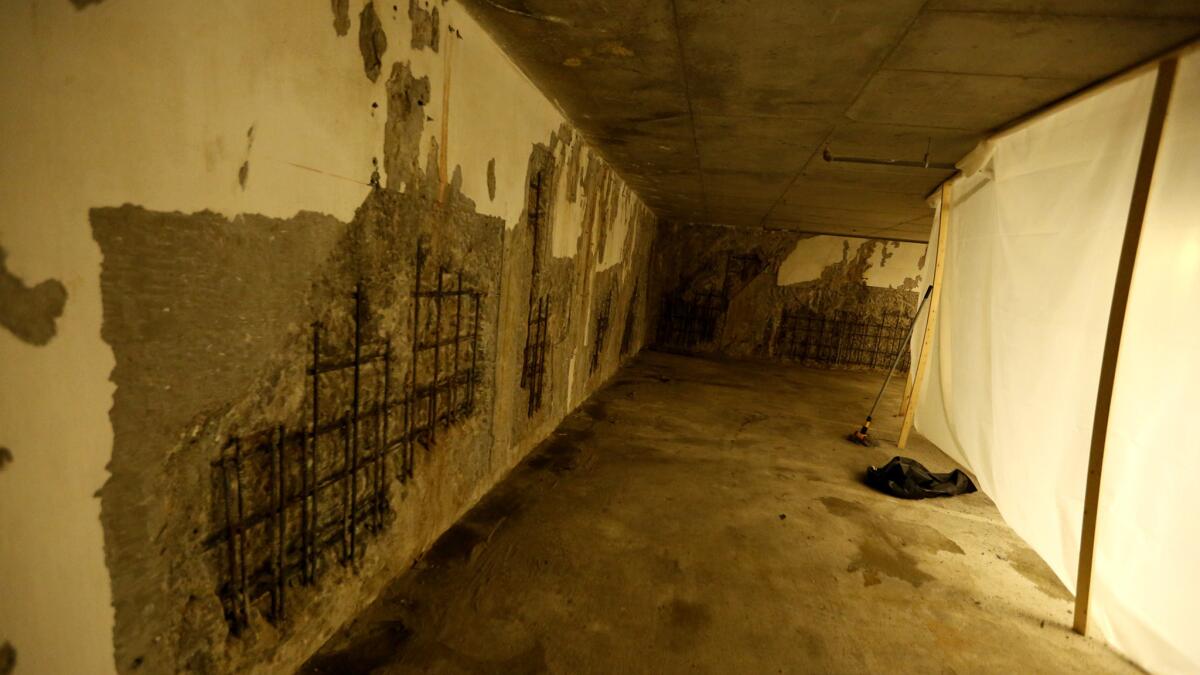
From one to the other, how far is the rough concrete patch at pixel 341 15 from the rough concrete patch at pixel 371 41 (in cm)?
5

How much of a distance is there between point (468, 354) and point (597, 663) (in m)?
1.38

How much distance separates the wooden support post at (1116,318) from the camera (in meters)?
1.82

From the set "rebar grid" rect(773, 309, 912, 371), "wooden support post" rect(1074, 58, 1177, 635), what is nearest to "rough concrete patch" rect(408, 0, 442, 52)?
"wooden support post" rect(1074, 58, 1177, 635)

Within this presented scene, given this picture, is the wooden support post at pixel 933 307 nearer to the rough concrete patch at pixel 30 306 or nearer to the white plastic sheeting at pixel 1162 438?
the white plastic sheeting at pixel 1162 438

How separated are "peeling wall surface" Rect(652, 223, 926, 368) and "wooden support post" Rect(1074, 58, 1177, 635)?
6.44m

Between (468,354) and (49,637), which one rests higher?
(468,354)

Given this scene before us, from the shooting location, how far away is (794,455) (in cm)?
390

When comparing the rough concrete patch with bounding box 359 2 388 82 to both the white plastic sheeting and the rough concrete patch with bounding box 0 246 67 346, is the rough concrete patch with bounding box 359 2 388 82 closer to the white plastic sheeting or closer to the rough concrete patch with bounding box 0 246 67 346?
the rough concrete patch with bounding box 0 246 67 346

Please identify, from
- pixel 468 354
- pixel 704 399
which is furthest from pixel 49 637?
pixel 704 399

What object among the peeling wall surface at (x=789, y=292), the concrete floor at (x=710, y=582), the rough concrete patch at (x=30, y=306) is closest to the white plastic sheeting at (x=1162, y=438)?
the concrete floor at (x=710, y=582)

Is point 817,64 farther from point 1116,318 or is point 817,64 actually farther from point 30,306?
point 30,306

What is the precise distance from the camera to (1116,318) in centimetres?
191

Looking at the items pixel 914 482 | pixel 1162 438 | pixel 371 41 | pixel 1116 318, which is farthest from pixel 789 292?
pixel 371 41

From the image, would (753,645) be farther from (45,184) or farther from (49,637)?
(45,184)
